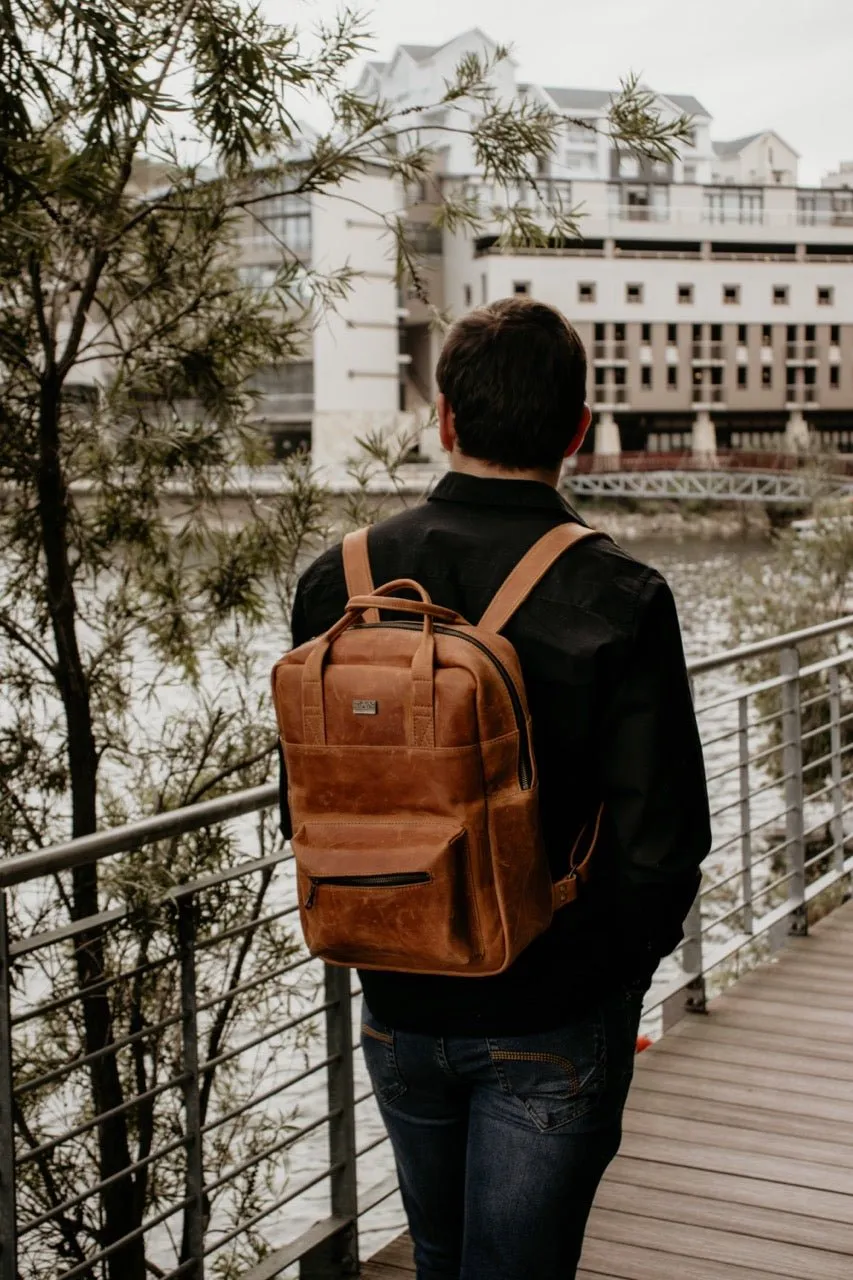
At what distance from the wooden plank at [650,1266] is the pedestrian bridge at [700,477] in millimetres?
44666

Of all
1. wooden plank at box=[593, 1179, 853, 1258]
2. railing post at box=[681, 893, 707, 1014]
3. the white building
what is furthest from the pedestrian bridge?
wooden plank at box=[593, 1179, 853, 1258]

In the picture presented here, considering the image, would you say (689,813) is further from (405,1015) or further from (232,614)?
(232,614)

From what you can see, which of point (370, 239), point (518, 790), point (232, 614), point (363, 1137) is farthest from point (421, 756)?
point (370, 239)

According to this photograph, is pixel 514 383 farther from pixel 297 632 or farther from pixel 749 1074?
pixel 749 1074

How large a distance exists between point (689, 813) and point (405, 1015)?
36 centimetres

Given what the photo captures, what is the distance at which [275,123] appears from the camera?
3.93 m

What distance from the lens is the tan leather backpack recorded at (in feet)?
4.57

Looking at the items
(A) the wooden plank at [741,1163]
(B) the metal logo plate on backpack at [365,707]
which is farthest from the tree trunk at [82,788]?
(B) the metal logo plate on backpack at [365,707]

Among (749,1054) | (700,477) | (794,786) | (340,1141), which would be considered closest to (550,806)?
(340,1141)

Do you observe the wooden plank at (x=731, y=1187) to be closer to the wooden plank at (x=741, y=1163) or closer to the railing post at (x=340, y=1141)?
the wooden plank at (x=741, y=1163)

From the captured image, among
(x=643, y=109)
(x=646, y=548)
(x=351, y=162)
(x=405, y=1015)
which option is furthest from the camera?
(x=646, y=548)

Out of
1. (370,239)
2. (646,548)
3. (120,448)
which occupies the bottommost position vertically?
(646,548)

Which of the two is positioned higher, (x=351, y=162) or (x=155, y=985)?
(x=351, y=162)

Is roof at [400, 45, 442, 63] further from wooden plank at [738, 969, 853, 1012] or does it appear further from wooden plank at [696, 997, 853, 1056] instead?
wooden plank at [696, 997, 853, 1056]
